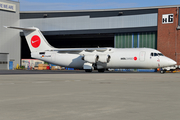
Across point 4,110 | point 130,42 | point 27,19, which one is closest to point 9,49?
point 27,19

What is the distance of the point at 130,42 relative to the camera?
207 ft

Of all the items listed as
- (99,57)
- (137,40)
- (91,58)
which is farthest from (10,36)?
(99,57)

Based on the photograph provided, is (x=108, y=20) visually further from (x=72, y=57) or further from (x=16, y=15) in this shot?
(x=16, y=15)

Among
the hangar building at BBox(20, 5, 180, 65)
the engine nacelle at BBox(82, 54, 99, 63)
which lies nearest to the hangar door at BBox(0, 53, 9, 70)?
the hangar building at BBox(20, 5, 180, 65)

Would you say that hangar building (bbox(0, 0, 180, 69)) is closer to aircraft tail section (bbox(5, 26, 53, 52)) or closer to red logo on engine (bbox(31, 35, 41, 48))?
aircraft tail section (bbox(5, 26, 53, 52))

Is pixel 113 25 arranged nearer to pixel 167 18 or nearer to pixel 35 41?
pixel 167 18

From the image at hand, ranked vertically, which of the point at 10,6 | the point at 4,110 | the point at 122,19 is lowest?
the point at 4,110

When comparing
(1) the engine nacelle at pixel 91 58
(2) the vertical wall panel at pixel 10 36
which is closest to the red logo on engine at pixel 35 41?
(1) the engine nacelle at pixel 91 58

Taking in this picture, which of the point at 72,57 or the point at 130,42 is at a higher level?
the point at 130,42

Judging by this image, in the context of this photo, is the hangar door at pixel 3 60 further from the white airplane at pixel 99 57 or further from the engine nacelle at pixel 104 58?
the engine nacelle at pixel 104 58

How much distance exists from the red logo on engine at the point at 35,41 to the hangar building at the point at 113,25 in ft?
57.8

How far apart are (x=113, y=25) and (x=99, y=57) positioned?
20306 millimetres

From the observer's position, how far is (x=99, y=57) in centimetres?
4609

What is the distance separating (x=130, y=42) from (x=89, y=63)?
62.5ft
